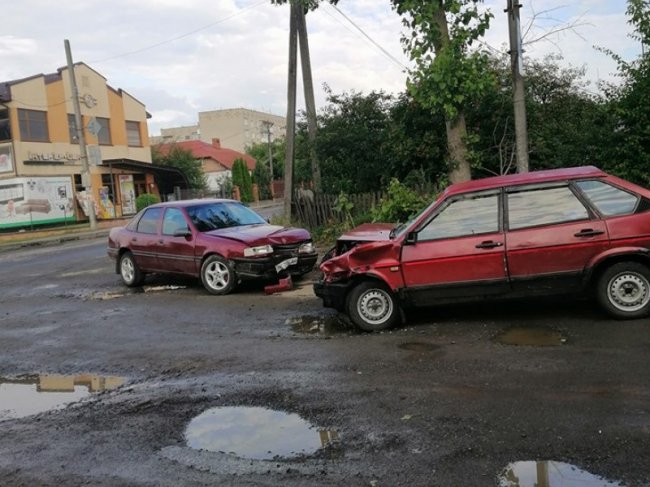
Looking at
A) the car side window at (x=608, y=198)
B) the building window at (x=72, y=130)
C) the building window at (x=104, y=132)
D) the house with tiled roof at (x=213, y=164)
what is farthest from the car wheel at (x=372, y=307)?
the house with tiled roof at (x=213, y=164)

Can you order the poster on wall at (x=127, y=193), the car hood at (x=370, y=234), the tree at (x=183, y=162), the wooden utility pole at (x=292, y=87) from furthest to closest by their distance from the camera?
the tree at (x=183, y=162) < the poster on wall at (x=127, y=193) < the wooden utility pole at (x=292, y=87) < the car hood at (x=370, y=234)

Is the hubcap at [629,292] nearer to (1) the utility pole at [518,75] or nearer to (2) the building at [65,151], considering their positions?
(1) the utility pole at [518,75]

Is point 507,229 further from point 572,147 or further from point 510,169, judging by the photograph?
point 510,169

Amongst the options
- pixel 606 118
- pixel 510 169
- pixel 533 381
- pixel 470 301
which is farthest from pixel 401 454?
pixel 510 169

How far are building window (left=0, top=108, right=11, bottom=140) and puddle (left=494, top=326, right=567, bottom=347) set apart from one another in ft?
112

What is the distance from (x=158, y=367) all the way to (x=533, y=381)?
3.74m

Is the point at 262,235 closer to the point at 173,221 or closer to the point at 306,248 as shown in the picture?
the point at 306,248

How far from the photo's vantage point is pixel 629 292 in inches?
265

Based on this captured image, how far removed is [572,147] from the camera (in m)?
12.6

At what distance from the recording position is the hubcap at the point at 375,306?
7.32 meters

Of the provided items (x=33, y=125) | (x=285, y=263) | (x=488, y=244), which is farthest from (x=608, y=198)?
(x=33, y=125)

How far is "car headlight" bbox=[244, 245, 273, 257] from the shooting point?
1029cm

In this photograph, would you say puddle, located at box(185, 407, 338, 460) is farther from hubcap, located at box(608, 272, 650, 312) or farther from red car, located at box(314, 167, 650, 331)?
hubcap, located at box(608, 272, 650, 312)

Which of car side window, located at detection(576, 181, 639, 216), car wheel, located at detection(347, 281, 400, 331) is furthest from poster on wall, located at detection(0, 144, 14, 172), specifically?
car side window, located at detection(576, 181, 639, 216)
